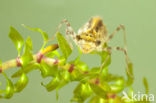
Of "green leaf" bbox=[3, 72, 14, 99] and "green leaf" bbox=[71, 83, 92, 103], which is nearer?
"green leaf" bbox=[3, 72, 14, 99]

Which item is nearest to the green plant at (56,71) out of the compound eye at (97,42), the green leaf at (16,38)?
the green leaf at (16,38)

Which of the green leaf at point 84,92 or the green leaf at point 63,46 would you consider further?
the green leaf at point 84,92

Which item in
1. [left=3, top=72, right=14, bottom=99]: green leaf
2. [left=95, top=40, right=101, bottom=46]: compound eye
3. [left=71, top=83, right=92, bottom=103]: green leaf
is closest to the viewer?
[left=3, top=72, right=14, bottom=99]: green leaf

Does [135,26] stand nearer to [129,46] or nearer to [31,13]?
[129,46]

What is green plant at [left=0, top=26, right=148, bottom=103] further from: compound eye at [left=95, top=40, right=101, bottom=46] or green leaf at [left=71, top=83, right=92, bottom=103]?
compound eye at [left=95, top=40, right=101, bottom=46]

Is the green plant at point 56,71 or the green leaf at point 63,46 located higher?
the green leaf at point 63,46

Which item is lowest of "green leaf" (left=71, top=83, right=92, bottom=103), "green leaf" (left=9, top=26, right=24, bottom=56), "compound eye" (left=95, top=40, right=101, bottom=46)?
"green leaf" (left=71, top=83, right=92, bottom=103)

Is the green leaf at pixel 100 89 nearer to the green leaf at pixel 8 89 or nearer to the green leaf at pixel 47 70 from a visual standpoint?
the green leaf at pixel 47 70

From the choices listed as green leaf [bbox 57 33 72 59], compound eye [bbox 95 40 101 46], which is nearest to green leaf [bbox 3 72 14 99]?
green leaf [bbox 57 33 72 59]

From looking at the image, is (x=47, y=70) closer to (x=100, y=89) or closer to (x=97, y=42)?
(x=100, y=89)

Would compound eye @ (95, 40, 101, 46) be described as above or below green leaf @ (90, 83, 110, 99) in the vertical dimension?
above

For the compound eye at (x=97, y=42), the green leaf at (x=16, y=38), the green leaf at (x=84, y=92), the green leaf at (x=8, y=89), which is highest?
the green leaf at (x=16, y=38)

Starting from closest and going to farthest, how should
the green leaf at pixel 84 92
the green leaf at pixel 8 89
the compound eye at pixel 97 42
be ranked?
1. the green leaf at pixel 8 89
2. the green leaf at pixel 84 92
3. the compound eye at pixel 97 42
